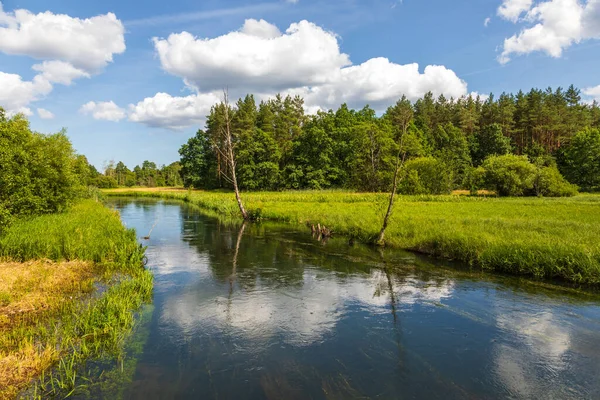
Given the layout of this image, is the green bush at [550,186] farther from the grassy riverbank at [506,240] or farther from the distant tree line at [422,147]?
the grassy riverbank at [506,240]

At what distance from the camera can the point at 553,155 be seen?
80250 mm

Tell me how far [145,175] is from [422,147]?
108 metres

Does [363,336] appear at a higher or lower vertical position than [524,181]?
lower

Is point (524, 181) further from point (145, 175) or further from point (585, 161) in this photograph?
point (145, 175)

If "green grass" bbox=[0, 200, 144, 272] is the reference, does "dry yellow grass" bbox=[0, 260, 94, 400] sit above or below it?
below

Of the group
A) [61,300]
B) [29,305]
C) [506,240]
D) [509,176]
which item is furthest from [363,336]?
[509,176]

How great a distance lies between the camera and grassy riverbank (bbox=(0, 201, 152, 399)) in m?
7.38

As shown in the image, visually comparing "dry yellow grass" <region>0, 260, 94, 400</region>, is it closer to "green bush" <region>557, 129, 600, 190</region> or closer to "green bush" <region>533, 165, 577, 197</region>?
"green bush" <region>533, 165, 577, 197</region>

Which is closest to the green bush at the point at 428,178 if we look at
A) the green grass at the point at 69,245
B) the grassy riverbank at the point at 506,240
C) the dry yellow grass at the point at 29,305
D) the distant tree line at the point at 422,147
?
the distant tree line at the point at 422,147

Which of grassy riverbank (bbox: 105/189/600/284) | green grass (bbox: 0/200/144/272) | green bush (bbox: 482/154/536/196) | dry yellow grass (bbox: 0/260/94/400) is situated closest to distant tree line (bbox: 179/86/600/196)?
green bush (bbox: 482/154/536/196)

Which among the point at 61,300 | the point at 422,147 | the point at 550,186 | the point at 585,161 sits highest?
the point at 422,147

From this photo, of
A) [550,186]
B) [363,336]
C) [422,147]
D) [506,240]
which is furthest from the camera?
[422,147]

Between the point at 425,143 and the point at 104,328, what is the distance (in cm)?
8167

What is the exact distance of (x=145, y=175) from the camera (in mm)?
139250
